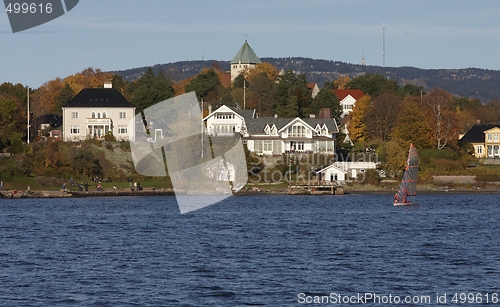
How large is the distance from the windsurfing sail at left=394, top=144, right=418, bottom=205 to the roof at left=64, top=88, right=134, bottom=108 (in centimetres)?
3932

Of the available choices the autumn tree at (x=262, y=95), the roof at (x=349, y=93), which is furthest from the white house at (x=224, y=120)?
the roof at (x=349, y=93)

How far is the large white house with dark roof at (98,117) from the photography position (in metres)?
95.5

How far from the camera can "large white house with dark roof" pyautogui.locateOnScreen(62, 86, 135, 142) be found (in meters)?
95.5

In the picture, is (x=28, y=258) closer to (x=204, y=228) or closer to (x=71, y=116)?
(x=204, y=228)

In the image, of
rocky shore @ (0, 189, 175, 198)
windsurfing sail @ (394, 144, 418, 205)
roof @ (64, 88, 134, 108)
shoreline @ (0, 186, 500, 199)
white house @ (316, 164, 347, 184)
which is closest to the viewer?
windsurfing sail @ (394, 144, 418, 205)

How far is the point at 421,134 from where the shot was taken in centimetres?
9094

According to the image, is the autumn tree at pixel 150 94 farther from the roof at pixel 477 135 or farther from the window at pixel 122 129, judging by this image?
the roof at pixel 477 135

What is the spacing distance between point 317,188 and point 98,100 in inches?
1181

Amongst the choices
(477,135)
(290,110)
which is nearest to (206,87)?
(290,110)

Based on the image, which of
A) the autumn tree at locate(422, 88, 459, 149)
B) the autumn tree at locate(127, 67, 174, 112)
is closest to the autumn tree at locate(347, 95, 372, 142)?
the autumn tree at locate(422, 88, 459, 149)

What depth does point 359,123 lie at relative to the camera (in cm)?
10356

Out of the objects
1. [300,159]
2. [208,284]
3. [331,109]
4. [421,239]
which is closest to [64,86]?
[331,109]

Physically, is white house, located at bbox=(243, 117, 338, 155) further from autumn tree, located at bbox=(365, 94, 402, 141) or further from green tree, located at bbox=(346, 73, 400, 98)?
green tree, located at bbox=(346, 73, 400, 98)

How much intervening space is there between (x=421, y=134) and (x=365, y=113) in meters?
12.9
